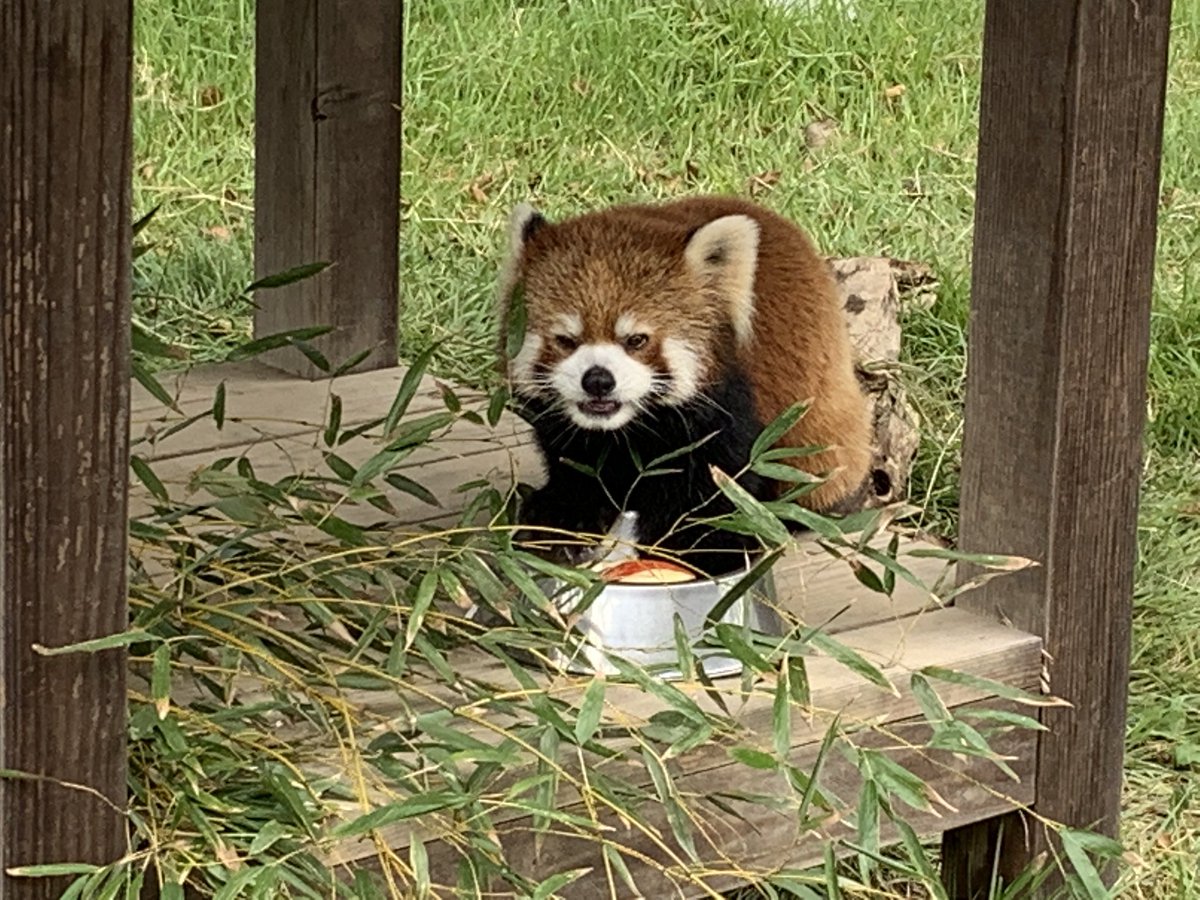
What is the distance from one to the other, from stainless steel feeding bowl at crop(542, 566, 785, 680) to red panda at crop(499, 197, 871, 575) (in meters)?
0.27

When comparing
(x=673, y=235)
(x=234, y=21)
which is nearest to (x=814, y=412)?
(x=673, y=235)

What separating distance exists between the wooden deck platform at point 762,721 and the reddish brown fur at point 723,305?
24cm

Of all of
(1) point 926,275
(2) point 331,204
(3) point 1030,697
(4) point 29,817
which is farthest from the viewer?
(1) point 926,275

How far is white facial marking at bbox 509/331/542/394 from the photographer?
3.25m

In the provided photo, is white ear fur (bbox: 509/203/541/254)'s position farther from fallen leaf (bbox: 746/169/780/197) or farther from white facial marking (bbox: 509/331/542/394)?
fallen leaf (bbox: 746/169/780/197)

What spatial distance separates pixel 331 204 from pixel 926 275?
1.58m

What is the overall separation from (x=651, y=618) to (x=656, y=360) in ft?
1.88

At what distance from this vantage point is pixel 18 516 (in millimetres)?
1938

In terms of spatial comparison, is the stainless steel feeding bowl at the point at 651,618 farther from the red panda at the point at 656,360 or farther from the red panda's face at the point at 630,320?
the red panda's face at the point at 630,320

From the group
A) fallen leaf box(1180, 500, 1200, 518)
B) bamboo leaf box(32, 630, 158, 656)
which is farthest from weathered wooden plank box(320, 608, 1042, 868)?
fallen leaf box(1180, 500, 1200, 518)

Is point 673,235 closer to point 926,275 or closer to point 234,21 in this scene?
point 926,275

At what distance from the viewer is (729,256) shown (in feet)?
10.5

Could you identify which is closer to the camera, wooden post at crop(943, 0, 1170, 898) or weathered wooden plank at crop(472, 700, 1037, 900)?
weathered wooden plank at crop(472, 700, 1037, 900)

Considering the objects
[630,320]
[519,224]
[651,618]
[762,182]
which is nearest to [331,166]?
[519,224]
